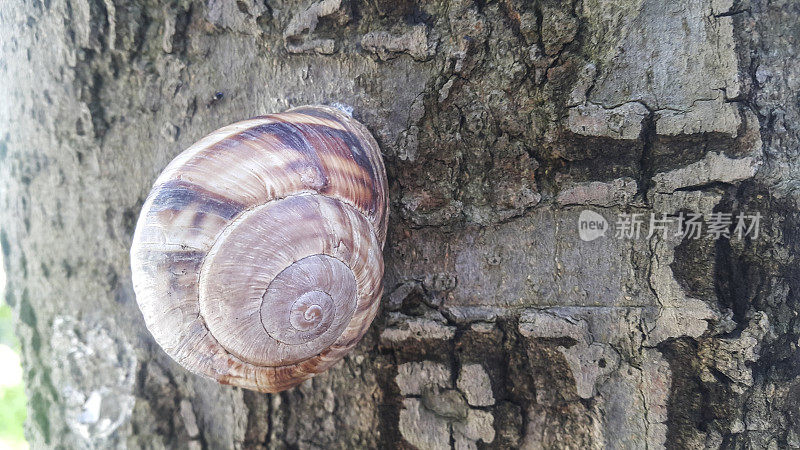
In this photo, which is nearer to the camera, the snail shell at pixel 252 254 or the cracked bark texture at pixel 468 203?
the snail shell at pixel 252 254

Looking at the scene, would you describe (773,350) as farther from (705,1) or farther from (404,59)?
(404,59)

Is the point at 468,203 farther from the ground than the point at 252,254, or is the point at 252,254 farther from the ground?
the point at 468,203

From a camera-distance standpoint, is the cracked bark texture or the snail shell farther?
the cracked bark texture

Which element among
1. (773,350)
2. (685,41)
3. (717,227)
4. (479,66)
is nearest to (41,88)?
(479,66)
